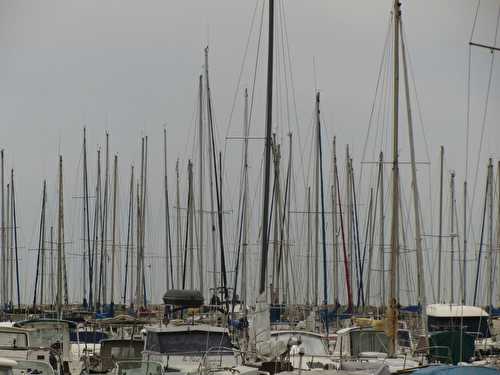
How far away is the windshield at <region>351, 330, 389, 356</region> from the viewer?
32156 millimetres

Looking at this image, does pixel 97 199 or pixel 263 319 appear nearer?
pixel 263 319

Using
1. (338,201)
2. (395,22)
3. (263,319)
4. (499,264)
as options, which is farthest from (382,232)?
(263,319)

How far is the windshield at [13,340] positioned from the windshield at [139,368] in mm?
5275

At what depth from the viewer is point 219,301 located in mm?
40281

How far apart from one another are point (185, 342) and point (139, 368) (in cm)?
186

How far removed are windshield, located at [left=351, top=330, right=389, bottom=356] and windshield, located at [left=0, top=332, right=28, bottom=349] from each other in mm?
9409

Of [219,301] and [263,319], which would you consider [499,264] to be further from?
[263,319]

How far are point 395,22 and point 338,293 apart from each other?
2147 cm

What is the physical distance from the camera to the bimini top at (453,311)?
4681 cm

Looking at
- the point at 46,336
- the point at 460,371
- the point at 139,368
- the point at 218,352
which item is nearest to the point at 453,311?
the point at 46,336

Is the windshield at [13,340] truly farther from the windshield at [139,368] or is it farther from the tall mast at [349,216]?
the tall mast at [349,216]

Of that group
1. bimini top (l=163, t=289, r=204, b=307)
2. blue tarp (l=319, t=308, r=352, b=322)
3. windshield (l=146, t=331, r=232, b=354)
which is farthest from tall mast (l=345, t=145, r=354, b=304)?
windshield (l=146, t=331, r=232, b=354)

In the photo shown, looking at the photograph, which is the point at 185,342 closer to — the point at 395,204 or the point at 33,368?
the point at 33,368

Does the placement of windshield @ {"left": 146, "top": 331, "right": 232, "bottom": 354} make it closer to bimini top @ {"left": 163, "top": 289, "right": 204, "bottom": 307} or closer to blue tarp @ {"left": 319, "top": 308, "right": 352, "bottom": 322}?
bimini top @ {"left": 163, "top": 289, "right": 204, "bottom": 307}
